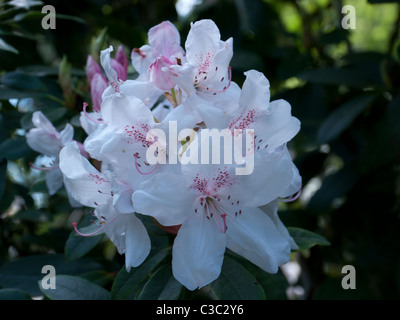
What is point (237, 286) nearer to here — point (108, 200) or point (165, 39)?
point (108, 200)

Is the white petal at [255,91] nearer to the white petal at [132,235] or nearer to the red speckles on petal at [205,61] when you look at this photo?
the red speckles on petal at [205,61]

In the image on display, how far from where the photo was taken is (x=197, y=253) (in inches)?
31.3

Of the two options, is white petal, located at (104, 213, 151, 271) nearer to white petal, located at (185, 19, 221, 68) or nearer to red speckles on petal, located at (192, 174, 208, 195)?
red speckles on petal, located at (192, 174, 208, 195)

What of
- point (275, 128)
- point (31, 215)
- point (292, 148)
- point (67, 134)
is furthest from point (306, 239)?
point (292, 148)

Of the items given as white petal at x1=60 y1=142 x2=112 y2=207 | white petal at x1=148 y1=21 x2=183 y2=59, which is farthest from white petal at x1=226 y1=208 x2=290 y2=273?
white petal at x1=148 y1=21 x2=183 y2=59

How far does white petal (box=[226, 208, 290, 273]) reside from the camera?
80 centimetres

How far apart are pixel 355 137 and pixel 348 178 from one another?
17cm

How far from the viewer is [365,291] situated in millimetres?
1517

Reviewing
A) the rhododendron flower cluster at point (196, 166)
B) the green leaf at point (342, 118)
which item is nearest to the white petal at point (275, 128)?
the rhododendron flower cluster at point (196, 166)

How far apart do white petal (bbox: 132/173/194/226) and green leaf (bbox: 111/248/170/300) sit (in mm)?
202

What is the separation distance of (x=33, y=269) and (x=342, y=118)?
104cm

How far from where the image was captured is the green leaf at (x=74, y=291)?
3.18 feet
